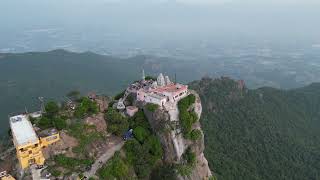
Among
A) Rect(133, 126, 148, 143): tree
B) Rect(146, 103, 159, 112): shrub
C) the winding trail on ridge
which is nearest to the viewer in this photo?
the winding trail on ridge

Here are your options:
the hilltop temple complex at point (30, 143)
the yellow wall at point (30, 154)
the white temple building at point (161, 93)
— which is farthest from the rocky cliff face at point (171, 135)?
the yellow wall at point (30, 154)

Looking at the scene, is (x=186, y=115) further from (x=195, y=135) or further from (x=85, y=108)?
(x=85, y=108)

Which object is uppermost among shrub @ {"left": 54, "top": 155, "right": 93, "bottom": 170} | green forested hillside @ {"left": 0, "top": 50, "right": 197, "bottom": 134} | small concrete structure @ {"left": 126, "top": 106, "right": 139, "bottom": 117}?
small concrete structure @ {"left": 126, "top": 106, "right": 139, "bottom": 117}

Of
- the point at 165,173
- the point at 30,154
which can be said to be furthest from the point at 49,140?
the point at 165,173

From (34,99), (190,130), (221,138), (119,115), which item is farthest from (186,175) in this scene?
(34,99)

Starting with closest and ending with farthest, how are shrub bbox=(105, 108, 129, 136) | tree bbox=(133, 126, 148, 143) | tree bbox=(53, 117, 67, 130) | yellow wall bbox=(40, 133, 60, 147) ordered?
yellow wall bbox=(40, 133, 60, 147) → tree bbox=(53, 117, 67, 130) → shrub bbox=(105, 108, 129, 136) → tree bbox=(133, 126, 148, 143)

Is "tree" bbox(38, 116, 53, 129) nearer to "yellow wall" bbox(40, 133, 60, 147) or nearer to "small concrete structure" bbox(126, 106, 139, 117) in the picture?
"yellow wall" bbox(40, 133, 60, 147)

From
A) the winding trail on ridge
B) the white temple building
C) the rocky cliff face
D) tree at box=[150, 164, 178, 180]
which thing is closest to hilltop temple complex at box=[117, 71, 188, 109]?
the white temple building

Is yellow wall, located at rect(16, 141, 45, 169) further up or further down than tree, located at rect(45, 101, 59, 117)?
further down
